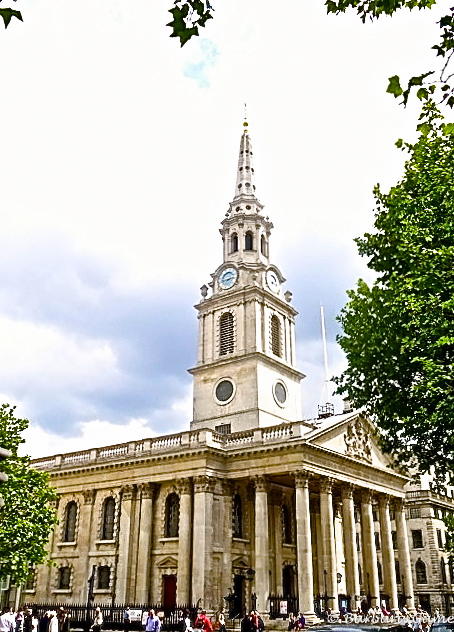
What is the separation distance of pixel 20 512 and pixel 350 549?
70.8 ft

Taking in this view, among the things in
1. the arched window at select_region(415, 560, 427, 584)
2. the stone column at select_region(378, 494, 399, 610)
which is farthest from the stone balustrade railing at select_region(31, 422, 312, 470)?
the arched window at select_region(415, 560, 427, 584)

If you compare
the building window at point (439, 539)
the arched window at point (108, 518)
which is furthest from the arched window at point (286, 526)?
the building window at point (439, 539)

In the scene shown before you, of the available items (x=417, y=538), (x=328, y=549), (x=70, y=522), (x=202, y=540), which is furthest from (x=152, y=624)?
(x=417, y=538)

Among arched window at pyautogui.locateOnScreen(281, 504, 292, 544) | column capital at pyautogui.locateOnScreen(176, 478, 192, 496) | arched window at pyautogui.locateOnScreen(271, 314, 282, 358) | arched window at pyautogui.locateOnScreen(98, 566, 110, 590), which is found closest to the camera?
column capital at pyautogui.locateOnScreen(176, 478, 192, 496)

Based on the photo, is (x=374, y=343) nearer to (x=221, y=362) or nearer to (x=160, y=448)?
(x=160, y=448)

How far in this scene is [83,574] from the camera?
40906 millimetres

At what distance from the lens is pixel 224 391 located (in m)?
47.8

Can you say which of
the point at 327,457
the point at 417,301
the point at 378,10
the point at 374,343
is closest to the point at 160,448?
the point at 327,457

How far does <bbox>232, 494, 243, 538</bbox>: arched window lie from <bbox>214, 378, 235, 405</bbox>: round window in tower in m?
9.03

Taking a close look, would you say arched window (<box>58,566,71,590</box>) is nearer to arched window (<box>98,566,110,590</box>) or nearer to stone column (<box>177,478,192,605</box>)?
arched window (<box>98,566,110,590</box>)

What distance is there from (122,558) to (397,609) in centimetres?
1858

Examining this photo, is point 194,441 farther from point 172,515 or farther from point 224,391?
point 224,391

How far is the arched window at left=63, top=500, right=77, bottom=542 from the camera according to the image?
4388 centimetres

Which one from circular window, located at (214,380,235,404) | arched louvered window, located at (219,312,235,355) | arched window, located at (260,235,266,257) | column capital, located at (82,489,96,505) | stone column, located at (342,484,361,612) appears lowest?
stone column, located at (342,484,361,612)
